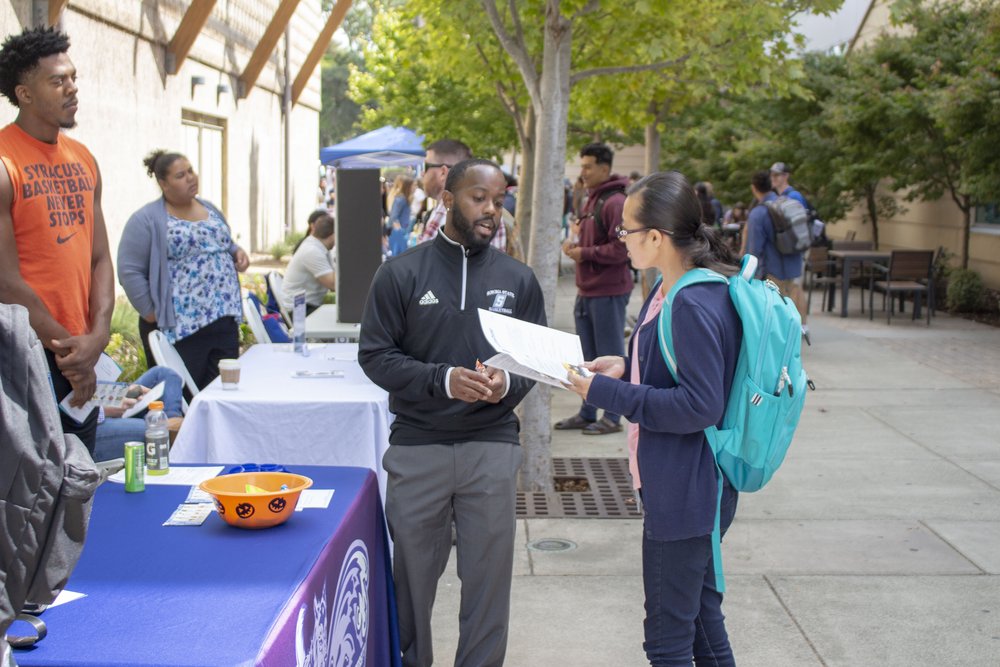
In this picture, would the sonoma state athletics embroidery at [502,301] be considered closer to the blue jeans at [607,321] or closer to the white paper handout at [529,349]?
the white paper handout at [529,349]

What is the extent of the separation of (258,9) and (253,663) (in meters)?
21.6

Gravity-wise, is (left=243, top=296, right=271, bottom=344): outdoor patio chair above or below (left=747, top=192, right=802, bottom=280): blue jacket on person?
below

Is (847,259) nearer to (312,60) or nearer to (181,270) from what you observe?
(181,270)

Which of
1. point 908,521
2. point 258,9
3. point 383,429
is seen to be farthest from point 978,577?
point 258,9

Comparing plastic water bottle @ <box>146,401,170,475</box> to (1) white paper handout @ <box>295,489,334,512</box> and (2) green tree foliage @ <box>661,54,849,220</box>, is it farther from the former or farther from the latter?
(2) green tree foliage @ <box>661,54,849,220</box>

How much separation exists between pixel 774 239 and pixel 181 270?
25.2 ft

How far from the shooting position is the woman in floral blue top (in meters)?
6.58

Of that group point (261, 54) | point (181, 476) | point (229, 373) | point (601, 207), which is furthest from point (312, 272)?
point (261, 54)

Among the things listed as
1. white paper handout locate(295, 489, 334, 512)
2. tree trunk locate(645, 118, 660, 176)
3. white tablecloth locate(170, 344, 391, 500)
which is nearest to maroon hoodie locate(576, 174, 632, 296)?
white tablecloth locate(170, 344, 391, 500)

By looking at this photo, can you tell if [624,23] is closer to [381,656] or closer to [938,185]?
[381,656]

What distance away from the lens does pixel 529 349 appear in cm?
336

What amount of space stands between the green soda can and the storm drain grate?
Result: 10.5 ft

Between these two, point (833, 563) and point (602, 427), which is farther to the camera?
point (602, 427)

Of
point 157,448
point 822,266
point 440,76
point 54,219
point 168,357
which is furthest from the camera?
point 822,266
